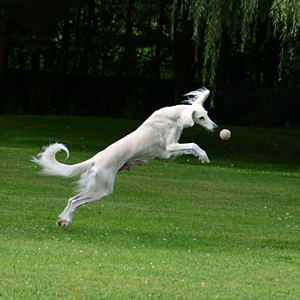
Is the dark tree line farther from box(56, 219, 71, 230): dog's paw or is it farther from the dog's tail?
box(56, 219, 71, 230): dog's paw

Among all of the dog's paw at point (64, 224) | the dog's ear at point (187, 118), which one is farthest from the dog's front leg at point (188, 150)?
the dog's paw at point (64, 224)

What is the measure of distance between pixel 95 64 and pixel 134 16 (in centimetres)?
448

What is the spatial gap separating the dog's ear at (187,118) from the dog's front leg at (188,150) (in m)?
0.31

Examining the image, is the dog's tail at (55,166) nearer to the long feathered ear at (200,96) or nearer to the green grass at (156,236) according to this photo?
the green grass at (156,236)

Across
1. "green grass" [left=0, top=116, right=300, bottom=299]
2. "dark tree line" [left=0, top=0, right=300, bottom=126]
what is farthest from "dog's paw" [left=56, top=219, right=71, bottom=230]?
"dark tree line" [left=0, top=0, right=300, bottom=126]

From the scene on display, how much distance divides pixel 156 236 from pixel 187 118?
172cm

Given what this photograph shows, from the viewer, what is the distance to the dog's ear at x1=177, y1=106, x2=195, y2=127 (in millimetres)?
7511

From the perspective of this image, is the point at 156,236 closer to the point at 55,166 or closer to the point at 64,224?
the point at 64,224

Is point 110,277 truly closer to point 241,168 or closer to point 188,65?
point 241,168

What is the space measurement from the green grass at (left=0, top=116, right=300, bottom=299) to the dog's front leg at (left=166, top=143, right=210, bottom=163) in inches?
45.4

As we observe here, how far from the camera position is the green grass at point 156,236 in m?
5.09

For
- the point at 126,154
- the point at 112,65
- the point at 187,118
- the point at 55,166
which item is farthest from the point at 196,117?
the point at 112,65

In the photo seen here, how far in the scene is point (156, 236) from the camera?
24.7 feet

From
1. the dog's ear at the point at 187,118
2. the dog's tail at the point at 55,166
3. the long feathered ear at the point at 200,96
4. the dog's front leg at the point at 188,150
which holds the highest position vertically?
the long feathered ear at the point at 200,96
